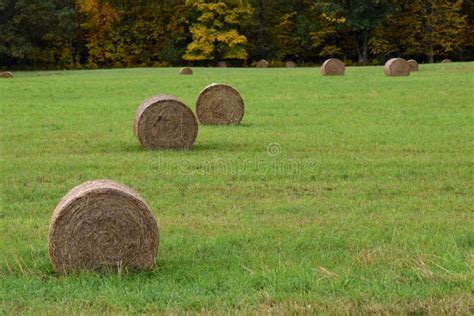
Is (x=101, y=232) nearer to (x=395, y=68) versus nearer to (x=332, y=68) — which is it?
(x=395, y=68)

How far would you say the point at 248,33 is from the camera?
7575 cm

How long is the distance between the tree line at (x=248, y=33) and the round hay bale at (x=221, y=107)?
46290mm

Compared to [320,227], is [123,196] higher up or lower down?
higher up

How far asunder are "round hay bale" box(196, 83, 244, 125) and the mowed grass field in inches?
21.0

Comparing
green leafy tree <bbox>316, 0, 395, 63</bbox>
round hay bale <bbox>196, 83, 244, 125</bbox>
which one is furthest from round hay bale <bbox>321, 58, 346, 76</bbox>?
green leafy tree <bbox>316, 0, 395, 63</bbox>

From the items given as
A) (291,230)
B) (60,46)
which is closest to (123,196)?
(291,230)

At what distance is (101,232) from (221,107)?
14.3 m

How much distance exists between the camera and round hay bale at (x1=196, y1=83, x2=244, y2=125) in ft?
72.4

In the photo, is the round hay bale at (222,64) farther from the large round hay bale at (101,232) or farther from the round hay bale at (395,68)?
the large round hay bale at (101,232)

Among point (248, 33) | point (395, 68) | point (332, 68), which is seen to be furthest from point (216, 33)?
point (395, 68)

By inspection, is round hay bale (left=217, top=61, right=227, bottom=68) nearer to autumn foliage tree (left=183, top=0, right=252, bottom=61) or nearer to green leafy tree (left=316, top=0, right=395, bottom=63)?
autumn foliage tree (left=183, top=0, right=252, bottom=61)

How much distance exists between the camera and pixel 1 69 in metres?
66.0

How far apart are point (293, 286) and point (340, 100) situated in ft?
71.2

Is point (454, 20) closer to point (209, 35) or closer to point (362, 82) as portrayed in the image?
point (209, 35)
